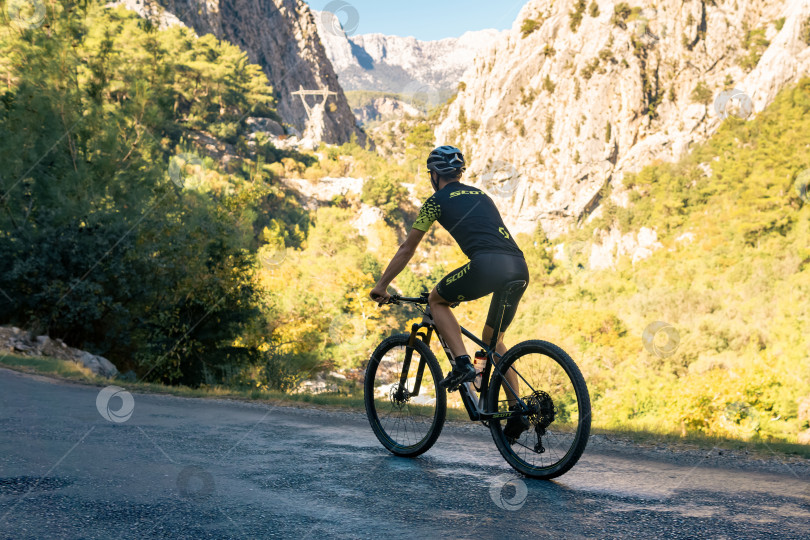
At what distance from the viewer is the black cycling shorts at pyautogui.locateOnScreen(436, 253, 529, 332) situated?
4184 mm

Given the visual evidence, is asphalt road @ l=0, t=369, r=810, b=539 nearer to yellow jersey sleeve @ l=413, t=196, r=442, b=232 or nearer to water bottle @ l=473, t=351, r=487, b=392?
water bottle @ l=473, t=351, r=487, b=392

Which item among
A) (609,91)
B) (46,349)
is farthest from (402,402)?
(609,91)

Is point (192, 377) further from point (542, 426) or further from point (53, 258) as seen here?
point (542, 426)

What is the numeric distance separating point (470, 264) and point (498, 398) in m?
0.95

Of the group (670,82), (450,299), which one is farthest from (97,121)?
(670,82)

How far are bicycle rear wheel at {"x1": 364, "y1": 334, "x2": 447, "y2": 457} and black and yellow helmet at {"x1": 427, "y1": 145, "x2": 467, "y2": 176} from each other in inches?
51.4

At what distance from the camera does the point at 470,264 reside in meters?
4.23

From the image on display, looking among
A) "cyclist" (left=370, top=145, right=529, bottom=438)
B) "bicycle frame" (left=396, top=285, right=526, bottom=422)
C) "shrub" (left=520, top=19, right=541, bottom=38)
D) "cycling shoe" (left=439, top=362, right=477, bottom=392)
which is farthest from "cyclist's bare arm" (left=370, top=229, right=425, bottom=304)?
"shrub" (left=520, top=19, right=541, bottom=38)

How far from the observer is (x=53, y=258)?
17156 mm

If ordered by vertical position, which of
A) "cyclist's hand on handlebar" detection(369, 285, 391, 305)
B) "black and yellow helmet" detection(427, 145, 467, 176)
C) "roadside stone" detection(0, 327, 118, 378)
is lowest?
"roadside stone" detection(0, 327, 118, 378)

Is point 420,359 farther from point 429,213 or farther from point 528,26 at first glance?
point 528,26

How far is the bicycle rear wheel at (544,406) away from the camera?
3834 mm

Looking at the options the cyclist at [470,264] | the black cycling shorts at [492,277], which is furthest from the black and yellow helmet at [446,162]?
the black cycling shorts at [492,277]

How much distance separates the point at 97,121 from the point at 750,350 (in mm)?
31643
